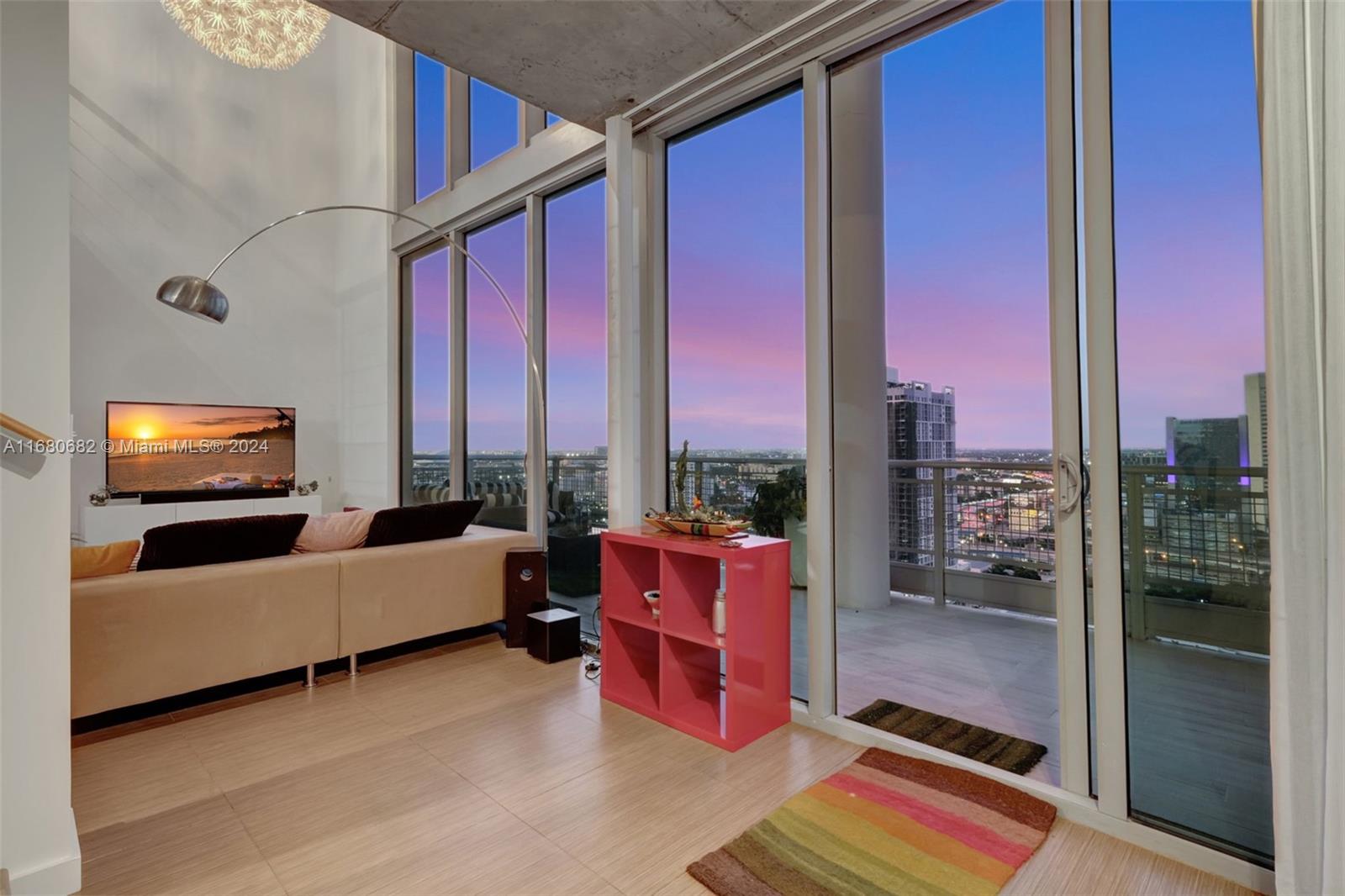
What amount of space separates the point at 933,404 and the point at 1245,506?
116 cm

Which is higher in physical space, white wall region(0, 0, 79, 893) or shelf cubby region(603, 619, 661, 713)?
white wall region(0, 0, 79, 893)

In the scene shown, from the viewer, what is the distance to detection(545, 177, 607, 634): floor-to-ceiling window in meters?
4.24

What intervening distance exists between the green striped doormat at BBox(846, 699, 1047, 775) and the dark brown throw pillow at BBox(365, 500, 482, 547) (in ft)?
7.89

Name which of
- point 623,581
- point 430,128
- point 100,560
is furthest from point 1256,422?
point 430,128

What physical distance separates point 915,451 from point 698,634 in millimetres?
1264

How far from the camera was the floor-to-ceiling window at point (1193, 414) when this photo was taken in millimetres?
1865

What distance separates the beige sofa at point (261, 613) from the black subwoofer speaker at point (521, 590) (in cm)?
7

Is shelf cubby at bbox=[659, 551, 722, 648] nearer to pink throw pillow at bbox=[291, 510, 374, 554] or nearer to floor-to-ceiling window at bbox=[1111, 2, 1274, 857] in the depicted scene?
floor-to-ceiling window at bbox=[1111, 2, 1274, 857]

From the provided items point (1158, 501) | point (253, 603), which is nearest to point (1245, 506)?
point (1158, 501)

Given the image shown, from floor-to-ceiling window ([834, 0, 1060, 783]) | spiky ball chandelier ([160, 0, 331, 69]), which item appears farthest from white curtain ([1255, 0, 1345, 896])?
spiky ball chandelier ([160, 0, 331, 69])

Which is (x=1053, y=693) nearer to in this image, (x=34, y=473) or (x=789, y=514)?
(x=789, y=514)

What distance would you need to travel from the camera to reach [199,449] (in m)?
6.20

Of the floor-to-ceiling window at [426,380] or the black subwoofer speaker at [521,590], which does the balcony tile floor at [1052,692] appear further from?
the floor-to-ceiling window at [426,380]

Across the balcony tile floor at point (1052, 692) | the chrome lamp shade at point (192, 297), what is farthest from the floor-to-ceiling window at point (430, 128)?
the balcony tile floor at point (1052, 692)
